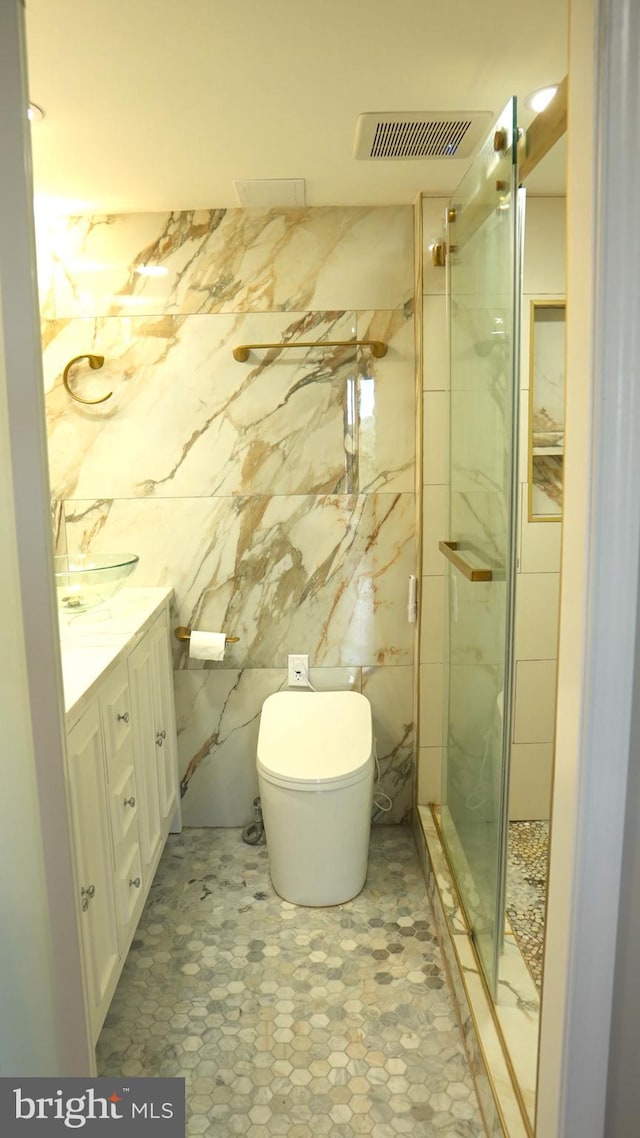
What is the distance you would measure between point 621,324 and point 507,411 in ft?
2.46

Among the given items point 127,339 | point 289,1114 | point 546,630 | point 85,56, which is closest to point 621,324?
point 85,56

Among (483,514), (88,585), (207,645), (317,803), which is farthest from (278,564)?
(483,514)

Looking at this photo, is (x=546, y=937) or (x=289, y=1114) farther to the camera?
(x=289, y=1114)

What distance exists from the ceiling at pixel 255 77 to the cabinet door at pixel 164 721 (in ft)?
Result: 4.48

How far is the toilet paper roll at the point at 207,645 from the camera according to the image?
2.68 metres

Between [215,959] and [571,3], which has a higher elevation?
[571,3]

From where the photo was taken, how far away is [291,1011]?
1.98 metres

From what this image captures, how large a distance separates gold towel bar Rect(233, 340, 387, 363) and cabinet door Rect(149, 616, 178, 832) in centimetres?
93

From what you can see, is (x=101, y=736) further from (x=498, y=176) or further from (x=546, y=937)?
(x=498, y=176)

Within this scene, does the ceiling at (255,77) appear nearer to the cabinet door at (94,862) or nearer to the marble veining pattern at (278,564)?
the marble veining pattern at (278,564)

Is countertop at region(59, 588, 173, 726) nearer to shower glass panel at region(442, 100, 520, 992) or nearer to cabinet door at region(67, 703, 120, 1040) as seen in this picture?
cabinet door at region(67, 703, 120, 1040)

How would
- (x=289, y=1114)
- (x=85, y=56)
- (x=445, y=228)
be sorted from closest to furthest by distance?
(x=85, y=56) → (x=289, y=1114) → (x=445, y=228)

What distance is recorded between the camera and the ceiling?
4.74 ft

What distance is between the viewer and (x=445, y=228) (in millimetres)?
2436
